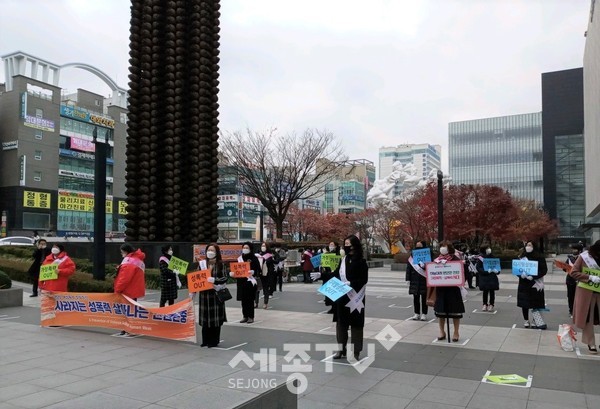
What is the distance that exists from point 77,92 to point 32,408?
7756cm

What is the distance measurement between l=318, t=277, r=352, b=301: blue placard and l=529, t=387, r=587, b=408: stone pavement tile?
2.74 m

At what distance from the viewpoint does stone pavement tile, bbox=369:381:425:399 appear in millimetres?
6016

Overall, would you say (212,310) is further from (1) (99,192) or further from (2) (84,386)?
(1) (99,192)

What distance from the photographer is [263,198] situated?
34.8m

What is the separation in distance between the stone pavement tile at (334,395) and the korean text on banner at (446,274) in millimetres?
3461

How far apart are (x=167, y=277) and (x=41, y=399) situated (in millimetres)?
5887

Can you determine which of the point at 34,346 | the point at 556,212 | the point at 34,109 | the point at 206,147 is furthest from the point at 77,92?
the point at 556,212

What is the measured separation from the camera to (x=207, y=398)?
13.9 feet

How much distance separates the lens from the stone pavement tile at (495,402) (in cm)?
554

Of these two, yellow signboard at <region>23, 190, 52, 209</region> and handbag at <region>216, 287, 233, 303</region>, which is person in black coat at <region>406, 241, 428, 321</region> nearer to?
handbag at <region>216, 287, 233, 303</region>

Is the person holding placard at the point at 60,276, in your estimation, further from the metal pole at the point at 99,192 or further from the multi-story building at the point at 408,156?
the multi-story building at the point at 408,156

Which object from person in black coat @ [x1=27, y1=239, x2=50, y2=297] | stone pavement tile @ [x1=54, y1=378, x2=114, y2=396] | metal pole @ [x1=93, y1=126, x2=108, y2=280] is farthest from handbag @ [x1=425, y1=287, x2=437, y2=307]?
person in black coat @ [x1=27, y1=239, x2=50, y2=297]

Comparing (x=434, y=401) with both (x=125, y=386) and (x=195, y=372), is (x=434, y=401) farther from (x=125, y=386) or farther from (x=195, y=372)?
(x=125, y=386)

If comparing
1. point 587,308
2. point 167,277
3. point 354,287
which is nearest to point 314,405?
point 354,287
